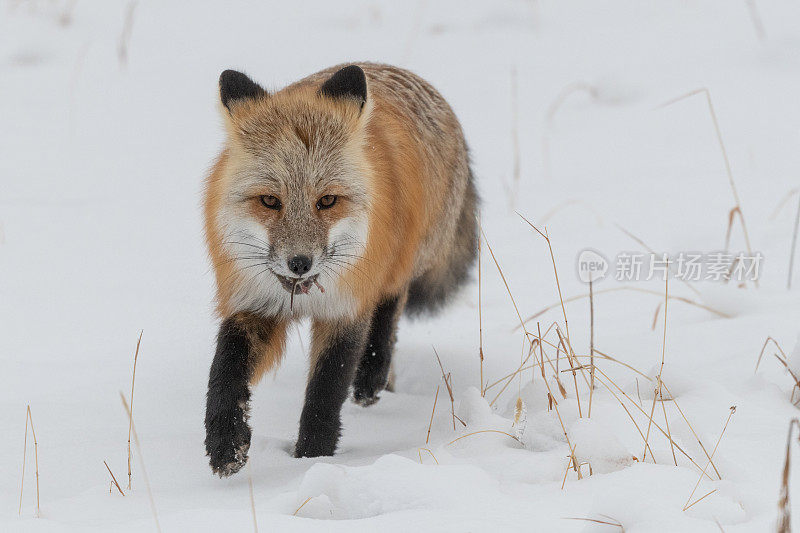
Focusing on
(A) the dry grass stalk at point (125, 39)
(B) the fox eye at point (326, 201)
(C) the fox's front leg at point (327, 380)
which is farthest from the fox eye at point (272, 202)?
(A) the dry grass stalk at point (125, 39)

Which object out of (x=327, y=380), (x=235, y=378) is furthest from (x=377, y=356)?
(x=235, y=378)

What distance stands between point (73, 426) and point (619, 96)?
6.97m

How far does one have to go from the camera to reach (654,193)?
7.87 metres

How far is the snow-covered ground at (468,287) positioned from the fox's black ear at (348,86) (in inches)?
27.8

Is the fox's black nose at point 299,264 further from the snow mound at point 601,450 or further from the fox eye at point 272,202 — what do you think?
the snow mound at point 601,450

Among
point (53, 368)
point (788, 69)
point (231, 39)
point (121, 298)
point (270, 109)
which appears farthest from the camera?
point (231, 39)

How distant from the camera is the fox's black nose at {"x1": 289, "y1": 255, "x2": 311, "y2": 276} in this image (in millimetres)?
3613

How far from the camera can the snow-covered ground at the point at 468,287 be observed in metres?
3.28

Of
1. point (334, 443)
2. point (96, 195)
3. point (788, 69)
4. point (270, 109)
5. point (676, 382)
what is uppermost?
point (788, 69)

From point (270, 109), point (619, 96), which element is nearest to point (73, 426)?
point (270, 109)

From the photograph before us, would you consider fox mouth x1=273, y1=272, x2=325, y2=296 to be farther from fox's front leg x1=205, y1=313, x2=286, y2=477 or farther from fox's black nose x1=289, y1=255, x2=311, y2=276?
fox's front leg x1=205, y1=313, x2=286, y2=477

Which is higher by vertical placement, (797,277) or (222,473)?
(797,277)

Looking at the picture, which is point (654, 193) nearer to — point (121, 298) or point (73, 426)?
point (121, 298)

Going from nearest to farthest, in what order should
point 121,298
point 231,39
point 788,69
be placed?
point 121,298 < point 788,69 < point 231,39
